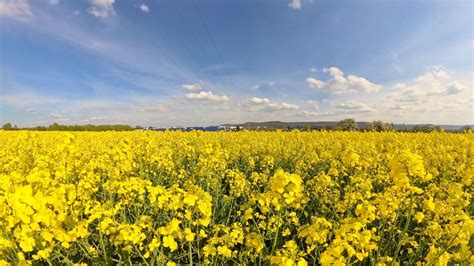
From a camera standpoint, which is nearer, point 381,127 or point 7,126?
point 381,127

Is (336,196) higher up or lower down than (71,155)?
lower down

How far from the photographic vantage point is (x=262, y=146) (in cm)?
985

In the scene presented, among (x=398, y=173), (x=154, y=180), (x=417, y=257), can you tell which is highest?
(x=398, y=173)

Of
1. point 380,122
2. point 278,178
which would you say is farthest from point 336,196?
point 380,122

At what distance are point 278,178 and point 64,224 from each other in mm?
2120

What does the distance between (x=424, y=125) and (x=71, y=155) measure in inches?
930

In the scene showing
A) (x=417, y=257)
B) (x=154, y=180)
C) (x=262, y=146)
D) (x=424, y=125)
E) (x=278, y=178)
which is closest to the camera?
(x=278, y=178)

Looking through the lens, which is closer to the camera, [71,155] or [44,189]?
[44,189]

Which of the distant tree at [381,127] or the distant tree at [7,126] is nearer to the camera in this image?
the distant tree at [381,127]

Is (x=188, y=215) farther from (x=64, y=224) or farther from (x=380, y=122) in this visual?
(x=380, y=122)

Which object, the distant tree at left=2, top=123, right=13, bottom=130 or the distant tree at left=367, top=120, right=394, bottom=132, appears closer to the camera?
the distant tree at left=367, top=120, right=394, bottom=132

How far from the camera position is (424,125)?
851 inches

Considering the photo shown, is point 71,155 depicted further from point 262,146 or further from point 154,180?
point 262,146

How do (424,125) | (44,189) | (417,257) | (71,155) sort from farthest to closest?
(424,125) < (71,155) < (417,257) < (44,189)
